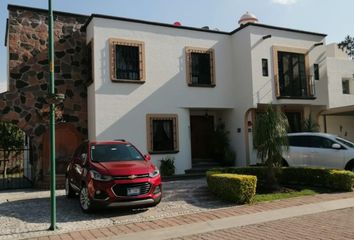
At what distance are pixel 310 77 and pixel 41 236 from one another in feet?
52.4

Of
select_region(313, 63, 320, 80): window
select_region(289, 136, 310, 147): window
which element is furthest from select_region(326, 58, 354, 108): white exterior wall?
select_region(289, 136, 310, 147): window

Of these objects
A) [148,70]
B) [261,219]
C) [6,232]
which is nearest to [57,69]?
[148,70]

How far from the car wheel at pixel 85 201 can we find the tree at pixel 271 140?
5945 millimetres

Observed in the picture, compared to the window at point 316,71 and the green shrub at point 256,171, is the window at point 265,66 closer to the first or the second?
the window at point 316,71

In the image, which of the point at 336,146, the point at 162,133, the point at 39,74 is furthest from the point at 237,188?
the point at 39,74

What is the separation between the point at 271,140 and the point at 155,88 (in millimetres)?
6588

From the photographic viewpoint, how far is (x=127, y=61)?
17.1m

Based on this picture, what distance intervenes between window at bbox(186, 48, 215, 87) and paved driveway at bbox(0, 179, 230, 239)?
6.74 m

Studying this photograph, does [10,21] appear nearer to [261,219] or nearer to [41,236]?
[41,236]

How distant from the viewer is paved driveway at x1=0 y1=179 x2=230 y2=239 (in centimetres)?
879

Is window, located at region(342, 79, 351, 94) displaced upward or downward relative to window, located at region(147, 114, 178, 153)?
upward

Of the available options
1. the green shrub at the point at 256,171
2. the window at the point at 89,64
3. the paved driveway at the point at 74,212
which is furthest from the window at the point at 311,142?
the window at the point at 89,64

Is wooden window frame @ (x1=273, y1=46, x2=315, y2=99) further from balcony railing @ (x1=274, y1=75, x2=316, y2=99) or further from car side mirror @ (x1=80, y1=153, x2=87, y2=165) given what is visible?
car side mirror @ (x1=80, y1=153, x2=87, y2=165)

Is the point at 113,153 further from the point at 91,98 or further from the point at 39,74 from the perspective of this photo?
the point at 39,74
